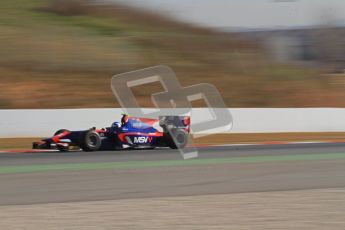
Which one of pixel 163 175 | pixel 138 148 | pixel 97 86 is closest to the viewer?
pixel 163 175

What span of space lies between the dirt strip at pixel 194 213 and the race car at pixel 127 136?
7.15m

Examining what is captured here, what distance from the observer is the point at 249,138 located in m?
19.5

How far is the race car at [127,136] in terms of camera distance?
1462cm

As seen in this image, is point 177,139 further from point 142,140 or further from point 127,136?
point 127,136

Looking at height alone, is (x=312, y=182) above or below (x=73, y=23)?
below

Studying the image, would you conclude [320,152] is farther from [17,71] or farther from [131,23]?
[131,23]

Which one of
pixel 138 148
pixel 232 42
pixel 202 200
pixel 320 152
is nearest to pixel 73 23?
pixel 232 42

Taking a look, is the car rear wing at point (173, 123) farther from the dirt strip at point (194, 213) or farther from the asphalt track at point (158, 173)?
the dirt strip at point (194, 213)

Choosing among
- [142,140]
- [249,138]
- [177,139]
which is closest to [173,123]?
[177,139]

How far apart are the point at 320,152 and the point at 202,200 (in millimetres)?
7680

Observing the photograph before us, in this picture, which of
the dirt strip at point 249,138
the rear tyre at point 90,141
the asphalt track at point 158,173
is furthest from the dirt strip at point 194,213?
the dirt strip at point 249,138

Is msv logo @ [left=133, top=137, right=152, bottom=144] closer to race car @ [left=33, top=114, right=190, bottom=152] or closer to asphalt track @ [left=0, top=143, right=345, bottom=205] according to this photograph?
race car @ [left=33, top=114, right=190, bottom=152]

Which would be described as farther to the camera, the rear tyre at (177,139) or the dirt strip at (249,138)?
the dirt strip at (249,138)

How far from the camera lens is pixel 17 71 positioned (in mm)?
29016
